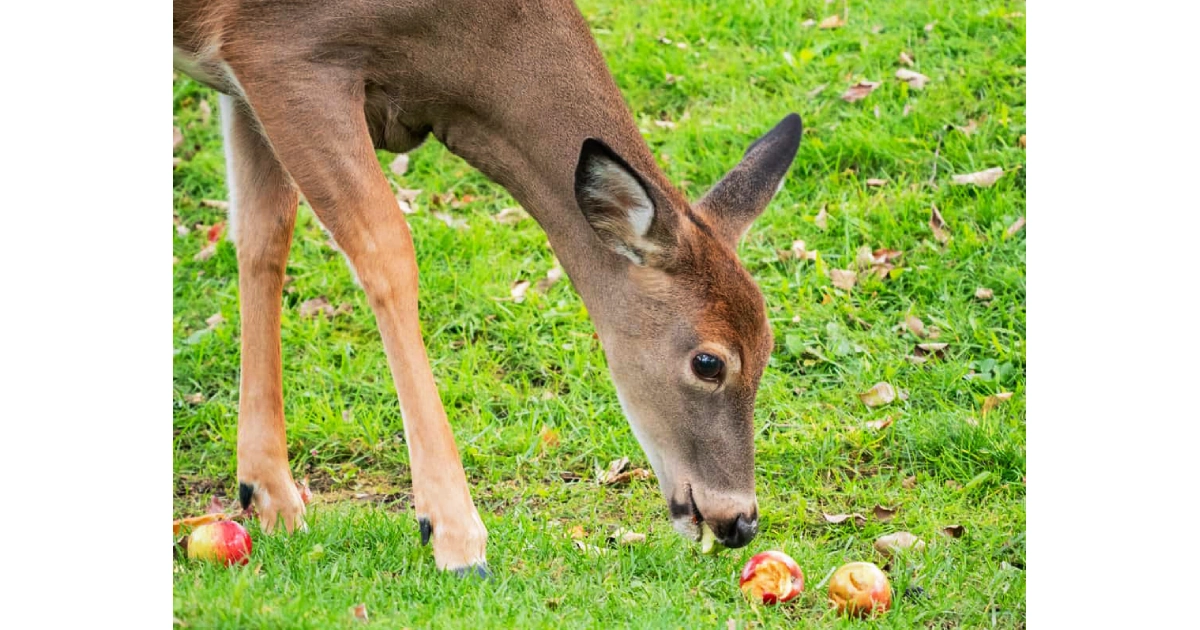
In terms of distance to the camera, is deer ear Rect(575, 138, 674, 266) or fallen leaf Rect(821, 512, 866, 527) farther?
fallen leaf Rect(821, 512, 866, 527)

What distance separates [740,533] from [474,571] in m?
0.89

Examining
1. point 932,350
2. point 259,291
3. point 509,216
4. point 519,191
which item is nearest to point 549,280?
point 509,216

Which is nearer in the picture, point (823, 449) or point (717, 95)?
point (823, 449)

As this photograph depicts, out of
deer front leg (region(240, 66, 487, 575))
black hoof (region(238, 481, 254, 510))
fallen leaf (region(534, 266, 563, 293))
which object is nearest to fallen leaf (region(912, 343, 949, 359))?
fallen leaf (region(534, 266, 563, 293))

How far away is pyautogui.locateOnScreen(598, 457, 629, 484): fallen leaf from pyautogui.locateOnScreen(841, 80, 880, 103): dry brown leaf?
308 centimetres

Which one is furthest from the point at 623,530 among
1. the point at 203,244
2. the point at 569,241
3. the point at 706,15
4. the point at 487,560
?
the point at 706,15

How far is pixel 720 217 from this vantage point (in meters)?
5.14

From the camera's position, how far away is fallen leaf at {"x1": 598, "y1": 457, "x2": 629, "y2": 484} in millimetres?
5949

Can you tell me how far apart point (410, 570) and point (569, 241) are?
1.26 metres

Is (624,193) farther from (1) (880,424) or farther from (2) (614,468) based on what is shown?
(1) (880,424)

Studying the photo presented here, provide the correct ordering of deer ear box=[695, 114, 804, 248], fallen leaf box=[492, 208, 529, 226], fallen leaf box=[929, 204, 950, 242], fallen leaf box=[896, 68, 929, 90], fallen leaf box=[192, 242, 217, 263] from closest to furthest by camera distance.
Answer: deer ear box=[695, 114, 804, 248], fallen leaf box=[929, 204, 950, 242], fallen leaf box=[192, 242, 217, 263], fallen leaf box=[492, 208, 529, 226], fallen leaf box=[896, 68, 929, 90]

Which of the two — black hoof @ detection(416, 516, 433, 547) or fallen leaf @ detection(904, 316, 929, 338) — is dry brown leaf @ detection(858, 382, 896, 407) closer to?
Result: fallen leaf @ detection(904, 316, 929, 338)

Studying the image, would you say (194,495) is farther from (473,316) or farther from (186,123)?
(186,123)

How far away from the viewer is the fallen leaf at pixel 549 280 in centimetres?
732
